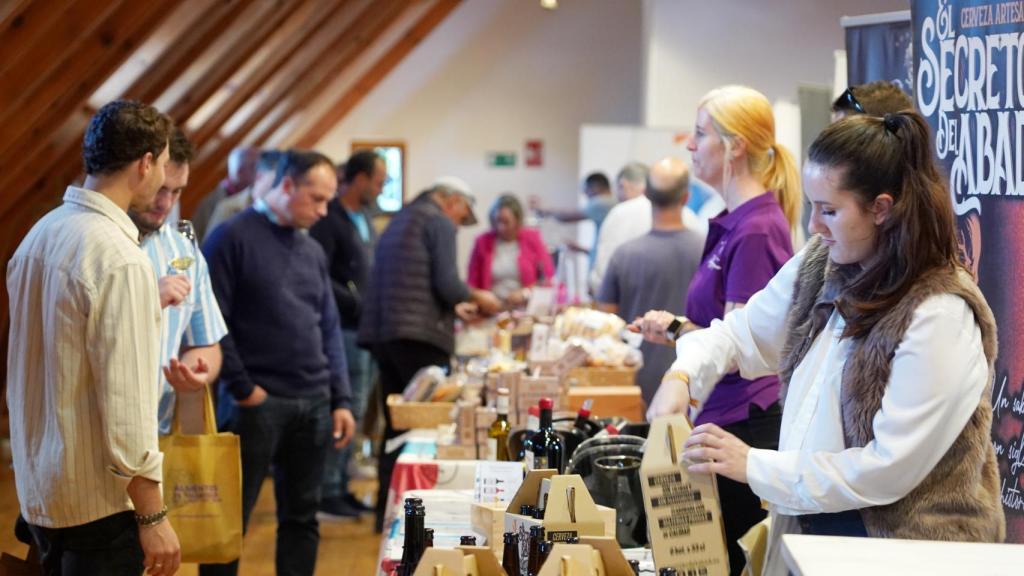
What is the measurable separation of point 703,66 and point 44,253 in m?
6.54

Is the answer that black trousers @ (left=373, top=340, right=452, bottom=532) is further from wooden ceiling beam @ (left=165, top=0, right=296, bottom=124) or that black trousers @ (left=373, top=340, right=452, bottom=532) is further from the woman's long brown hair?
the woman's long brown hair

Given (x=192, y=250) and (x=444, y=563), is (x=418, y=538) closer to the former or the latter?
(x=444, y=563)

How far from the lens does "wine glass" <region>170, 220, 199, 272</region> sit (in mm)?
2926

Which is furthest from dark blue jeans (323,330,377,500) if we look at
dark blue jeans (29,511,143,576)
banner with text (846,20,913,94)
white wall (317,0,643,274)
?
white wall (317,0,643,274)

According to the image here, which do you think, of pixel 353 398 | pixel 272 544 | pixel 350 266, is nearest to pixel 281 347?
pixel 272 544

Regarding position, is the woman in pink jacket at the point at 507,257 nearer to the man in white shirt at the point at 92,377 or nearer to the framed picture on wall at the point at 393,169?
the framed picture on wall at the point at 393,169

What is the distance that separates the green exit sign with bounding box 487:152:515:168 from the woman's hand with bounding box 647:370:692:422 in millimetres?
10058

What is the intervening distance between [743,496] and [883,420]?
34.1 inches

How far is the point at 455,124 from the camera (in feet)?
39.8

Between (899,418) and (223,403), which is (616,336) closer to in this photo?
(223,403)

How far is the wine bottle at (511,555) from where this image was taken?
1927mm

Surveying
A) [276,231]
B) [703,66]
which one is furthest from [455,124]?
[276,231]

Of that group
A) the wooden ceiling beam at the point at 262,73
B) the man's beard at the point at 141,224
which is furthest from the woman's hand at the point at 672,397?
the wooden ceiling beam at the point at 262,73

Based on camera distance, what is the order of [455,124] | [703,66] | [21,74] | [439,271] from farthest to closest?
[455,124] < [703,66] < [439,271] < [21,74]
